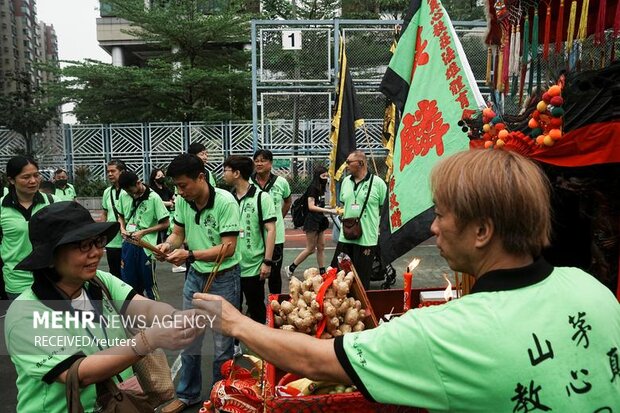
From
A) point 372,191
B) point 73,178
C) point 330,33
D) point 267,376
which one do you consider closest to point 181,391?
point 267,376

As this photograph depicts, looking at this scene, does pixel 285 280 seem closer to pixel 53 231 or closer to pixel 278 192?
pixel 278 192

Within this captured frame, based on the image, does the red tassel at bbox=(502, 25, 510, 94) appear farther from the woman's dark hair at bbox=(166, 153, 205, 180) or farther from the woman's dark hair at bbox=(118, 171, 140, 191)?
the woman's dark hair at bbox=(118, 171, 140, 191)

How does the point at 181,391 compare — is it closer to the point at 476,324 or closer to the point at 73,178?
the point at 476,324

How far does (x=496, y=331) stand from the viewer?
1.09 meters

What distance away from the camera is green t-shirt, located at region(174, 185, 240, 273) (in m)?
3.63

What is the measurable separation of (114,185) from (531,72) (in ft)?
16.4

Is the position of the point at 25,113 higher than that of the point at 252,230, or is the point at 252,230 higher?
the point at 25,113

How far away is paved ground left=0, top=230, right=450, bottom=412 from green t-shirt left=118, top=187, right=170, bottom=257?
1.16 m

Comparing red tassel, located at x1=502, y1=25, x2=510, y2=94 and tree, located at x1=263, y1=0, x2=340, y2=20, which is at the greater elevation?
tree, located at x1=263, y1=0, x2=340, y2=20

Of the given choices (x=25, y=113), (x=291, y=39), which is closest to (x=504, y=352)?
(x=291, y=39)

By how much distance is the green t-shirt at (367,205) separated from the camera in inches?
217

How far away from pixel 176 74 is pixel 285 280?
39.3 feet

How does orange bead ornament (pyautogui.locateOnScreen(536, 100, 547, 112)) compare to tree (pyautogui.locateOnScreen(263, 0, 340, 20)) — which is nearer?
orange bead ornament (pyautogui.locateOnScreen(536, 100, 547, 112))

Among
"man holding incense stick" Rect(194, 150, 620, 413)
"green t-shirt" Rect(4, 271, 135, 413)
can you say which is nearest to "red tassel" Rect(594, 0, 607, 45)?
"man holding incense stick" Rect(194, 150, 620, 413)
